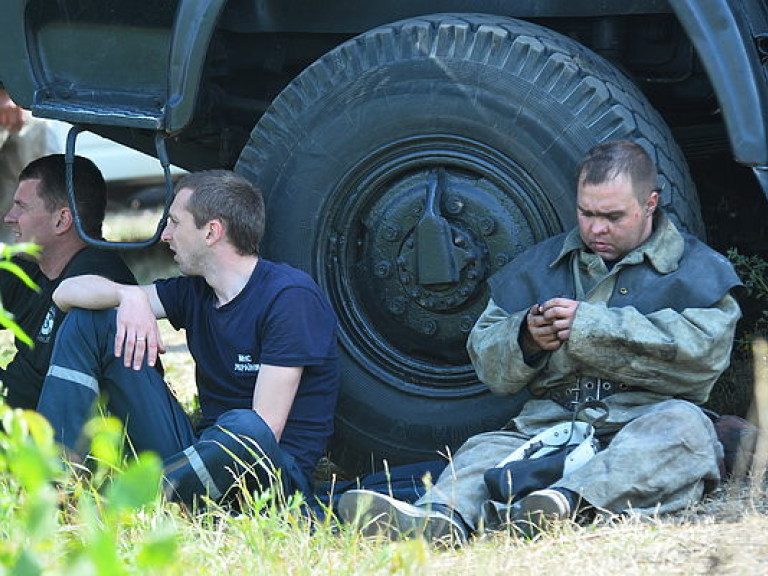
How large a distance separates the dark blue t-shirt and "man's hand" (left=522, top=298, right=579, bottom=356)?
1.95 ft

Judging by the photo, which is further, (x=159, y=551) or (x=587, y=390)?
(x=587, y=390)

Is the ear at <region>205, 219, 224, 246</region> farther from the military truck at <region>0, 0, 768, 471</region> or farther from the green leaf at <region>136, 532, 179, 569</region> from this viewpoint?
the green leaf at <region>136, 532, 179, 569</region>

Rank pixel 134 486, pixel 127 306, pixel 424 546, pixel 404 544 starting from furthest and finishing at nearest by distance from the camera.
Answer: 1. pixel 127 306
2. pixel 404 544
3. pixel 424 546
4. pixel 134 486

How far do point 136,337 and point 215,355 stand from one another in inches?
12.0

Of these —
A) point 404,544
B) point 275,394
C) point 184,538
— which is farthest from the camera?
point 275,394

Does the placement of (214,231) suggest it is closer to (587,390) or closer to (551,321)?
(551,321)

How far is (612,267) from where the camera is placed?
12.5 feet

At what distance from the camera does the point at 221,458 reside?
11.7 feet

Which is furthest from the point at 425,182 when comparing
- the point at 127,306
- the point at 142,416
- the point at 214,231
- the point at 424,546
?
the point at 424,546

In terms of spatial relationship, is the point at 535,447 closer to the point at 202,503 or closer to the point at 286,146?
the point at 202,503

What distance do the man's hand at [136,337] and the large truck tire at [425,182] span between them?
583 mm

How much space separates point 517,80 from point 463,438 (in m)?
1.03

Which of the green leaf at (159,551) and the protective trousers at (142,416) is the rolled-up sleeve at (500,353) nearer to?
the protective trousers at (142,416)

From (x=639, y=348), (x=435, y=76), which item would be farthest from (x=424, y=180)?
(x=639, y=348)
